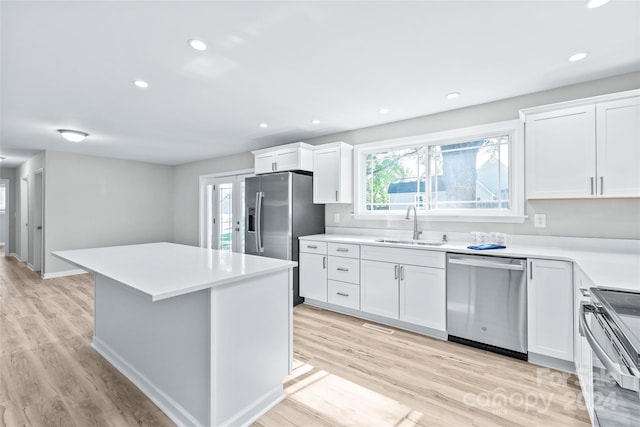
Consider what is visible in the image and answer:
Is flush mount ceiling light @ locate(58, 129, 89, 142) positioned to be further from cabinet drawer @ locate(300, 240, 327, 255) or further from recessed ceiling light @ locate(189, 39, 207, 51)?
cabinet drawer @ locate(300, 240, 327, 255)

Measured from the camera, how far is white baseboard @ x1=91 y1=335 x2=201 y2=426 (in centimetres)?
168

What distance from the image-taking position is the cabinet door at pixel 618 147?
2.14 metres

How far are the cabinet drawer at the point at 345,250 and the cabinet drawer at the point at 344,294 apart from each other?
342 mm

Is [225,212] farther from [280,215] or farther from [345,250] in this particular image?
[345,250]

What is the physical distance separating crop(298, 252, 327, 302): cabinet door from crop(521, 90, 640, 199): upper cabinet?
2268 mm

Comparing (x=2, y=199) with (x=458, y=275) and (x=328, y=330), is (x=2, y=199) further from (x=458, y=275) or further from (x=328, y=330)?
(x=458, y=275)

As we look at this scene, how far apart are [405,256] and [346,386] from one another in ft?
4.51

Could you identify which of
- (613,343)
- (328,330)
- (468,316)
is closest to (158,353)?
(328,330)

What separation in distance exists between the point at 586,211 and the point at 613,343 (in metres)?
2.05

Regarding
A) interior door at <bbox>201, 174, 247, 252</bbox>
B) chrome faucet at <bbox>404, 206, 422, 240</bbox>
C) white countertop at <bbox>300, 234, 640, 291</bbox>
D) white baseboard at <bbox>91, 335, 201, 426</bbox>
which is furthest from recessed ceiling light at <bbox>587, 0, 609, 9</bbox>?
interior door at <bbox>201, 174, 247, 252</bbox>

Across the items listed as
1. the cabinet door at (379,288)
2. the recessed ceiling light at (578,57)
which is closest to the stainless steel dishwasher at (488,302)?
the cabinet door at (379,288)

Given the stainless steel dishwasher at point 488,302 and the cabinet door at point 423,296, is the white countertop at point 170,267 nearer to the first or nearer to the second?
the cabinet door at point 423,296

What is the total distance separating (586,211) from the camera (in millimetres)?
2553

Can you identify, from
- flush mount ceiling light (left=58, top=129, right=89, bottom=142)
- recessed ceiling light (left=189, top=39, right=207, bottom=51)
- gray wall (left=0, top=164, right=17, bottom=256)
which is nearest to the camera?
recessed ceiling light (left=189, top=39, right=207, bottom=51)
